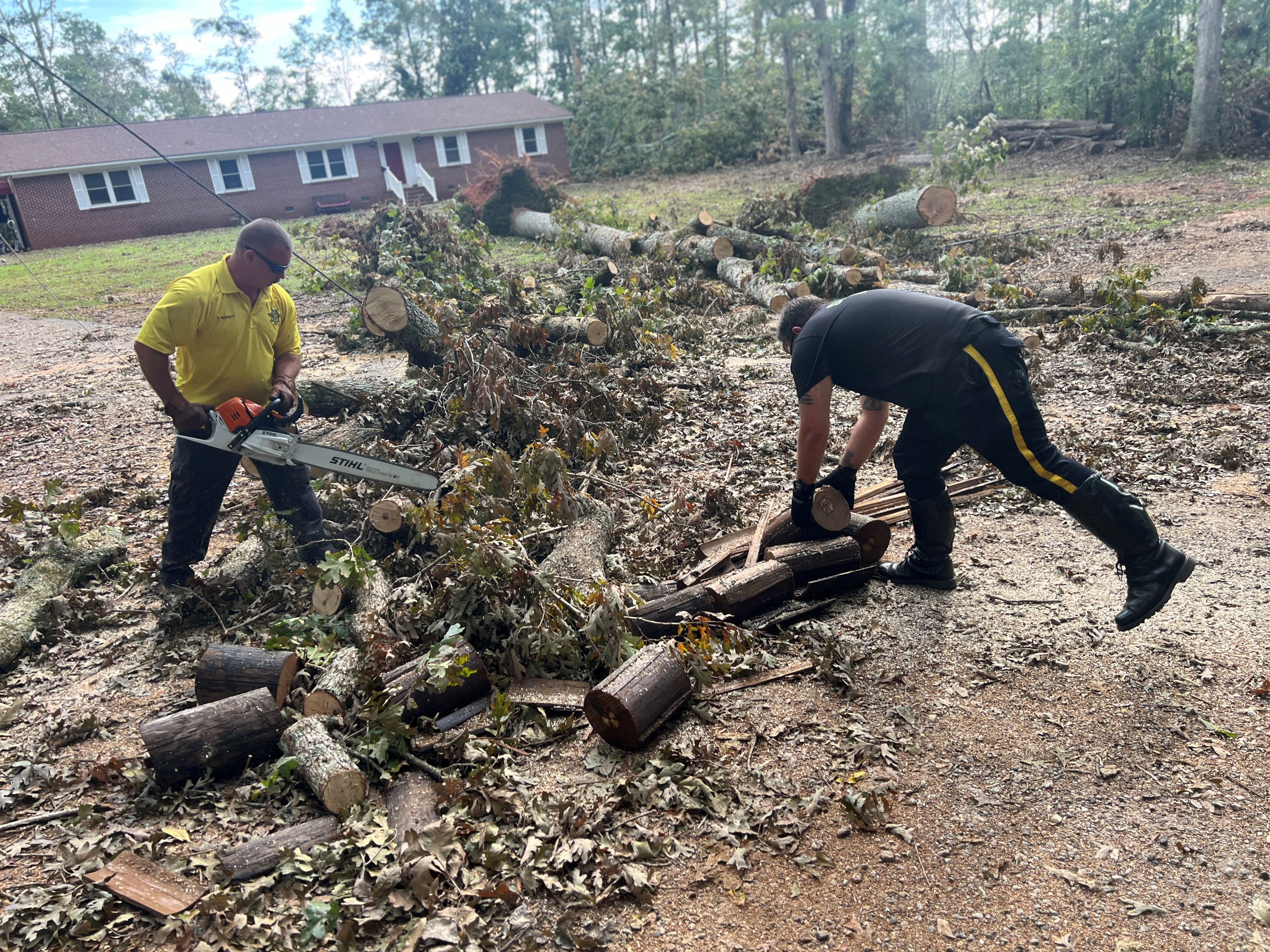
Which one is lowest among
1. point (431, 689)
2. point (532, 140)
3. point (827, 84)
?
point (431, 689)

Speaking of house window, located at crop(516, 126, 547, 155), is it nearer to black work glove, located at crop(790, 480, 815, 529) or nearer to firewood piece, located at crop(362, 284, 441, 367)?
firewood piece, located at crop(362, 284, 441, 367)

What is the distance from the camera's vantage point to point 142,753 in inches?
129

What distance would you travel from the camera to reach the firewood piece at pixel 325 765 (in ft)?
9.27

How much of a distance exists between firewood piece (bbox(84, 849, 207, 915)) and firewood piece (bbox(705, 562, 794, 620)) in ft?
7.52

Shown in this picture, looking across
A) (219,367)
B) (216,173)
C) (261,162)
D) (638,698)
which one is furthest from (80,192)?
(638,698)

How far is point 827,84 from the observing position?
2398 centimetres

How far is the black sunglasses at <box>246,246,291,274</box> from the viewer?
4.04 metres

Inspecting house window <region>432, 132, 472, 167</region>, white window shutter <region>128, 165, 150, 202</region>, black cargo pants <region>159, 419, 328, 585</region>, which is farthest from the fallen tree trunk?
house window <region>432, 132, 472, 167</region>

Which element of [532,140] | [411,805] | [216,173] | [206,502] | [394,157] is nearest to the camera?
[411,805]

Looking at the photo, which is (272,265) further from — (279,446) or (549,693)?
(549,693)

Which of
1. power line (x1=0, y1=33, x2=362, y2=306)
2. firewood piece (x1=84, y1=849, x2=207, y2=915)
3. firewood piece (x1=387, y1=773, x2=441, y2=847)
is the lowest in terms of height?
firewood piece (x1=387, y1=773, x2=441, y2=847)

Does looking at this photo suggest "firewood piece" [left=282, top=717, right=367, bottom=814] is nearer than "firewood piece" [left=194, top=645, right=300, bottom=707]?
Yes

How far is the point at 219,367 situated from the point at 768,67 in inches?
1253

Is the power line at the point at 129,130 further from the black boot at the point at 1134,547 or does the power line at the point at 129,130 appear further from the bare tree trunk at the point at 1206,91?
the bare tree trunk at the point at 1206,91
